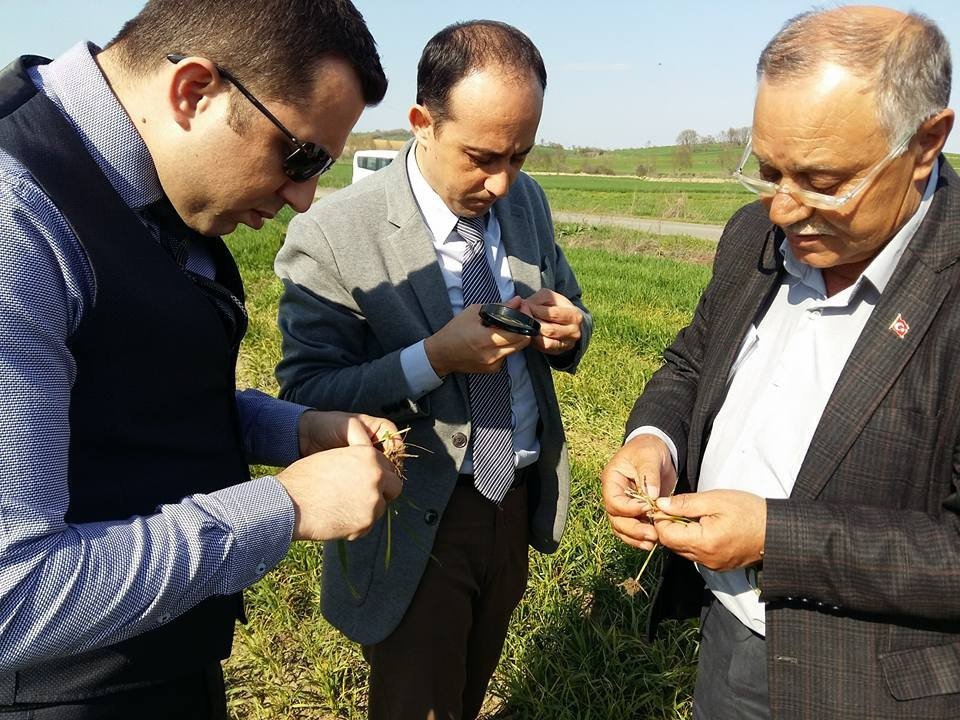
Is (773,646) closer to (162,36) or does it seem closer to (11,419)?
(11,419)

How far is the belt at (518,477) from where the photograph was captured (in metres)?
2.33

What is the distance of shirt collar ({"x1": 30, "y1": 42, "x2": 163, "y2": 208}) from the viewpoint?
1.29m

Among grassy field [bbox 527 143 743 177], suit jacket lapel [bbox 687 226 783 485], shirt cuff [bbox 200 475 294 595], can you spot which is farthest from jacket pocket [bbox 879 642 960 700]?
grassy field [bbox 527 143 743 177]

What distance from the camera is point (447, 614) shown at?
7.53 feet

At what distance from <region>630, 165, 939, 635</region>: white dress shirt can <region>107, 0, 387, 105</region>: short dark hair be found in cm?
125

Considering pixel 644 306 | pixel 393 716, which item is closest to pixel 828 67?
pixel 393 716

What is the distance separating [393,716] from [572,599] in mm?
1361

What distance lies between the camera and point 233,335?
5.29 ft

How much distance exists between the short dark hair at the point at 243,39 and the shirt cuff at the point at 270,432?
2.72 ft

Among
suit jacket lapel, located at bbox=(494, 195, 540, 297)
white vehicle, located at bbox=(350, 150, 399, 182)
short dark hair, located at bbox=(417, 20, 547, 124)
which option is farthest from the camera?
white vehicle, located at bbox=(350, 150, 399, 182)

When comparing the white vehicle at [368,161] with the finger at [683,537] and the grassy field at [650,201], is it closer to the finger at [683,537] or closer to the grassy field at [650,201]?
the grassy field at [650,201]

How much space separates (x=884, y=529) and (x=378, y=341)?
56.8 inches

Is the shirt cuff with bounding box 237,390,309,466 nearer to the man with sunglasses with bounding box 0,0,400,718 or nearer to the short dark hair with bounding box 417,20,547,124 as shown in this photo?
the man with sunglasses with bounding box 0,0,400,718

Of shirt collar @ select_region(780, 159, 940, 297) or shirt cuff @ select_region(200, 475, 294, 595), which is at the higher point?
shirt collar @ select_region(780, 159, 940, 297)
